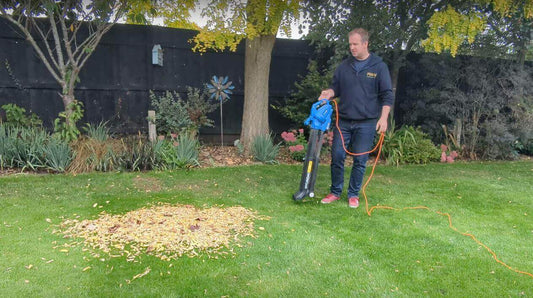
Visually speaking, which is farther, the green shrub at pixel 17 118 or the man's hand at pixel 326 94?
the green shrub at pixel 17 118

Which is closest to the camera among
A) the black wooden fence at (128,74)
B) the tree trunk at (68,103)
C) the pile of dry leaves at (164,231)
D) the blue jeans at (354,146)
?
the pile of dry leaves at (164,231)

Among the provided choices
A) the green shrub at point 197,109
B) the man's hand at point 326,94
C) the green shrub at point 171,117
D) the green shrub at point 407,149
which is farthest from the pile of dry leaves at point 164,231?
the green shrub at point 407,149

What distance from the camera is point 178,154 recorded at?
17.3ft

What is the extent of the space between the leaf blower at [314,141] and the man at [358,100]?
0.39 ft

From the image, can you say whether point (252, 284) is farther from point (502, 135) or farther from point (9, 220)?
point (502, 135)

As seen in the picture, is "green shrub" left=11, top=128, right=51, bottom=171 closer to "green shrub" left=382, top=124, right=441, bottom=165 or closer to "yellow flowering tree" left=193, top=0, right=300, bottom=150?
"yellow flowering tree" left=193, top=0, right=300, bottom=150

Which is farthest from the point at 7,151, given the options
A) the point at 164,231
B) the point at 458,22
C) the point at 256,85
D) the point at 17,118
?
the point at 458,22

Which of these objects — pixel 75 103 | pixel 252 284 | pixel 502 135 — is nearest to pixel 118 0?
pixel 75 103

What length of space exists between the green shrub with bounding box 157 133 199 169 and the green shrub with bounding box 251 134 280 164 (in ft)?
3.02

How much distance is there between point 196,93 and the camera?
6.35m

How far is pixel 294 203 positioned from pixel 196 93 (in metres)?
3.09

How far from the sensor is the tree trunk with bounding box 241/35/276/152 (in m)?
5.95

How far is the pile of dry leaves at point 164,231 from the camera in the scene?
A: 281 centimetres

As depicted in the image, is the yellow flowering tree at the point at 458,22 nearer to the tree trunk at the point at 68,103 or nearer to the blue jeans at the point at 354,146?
the blue jeans at the point at 354,146
